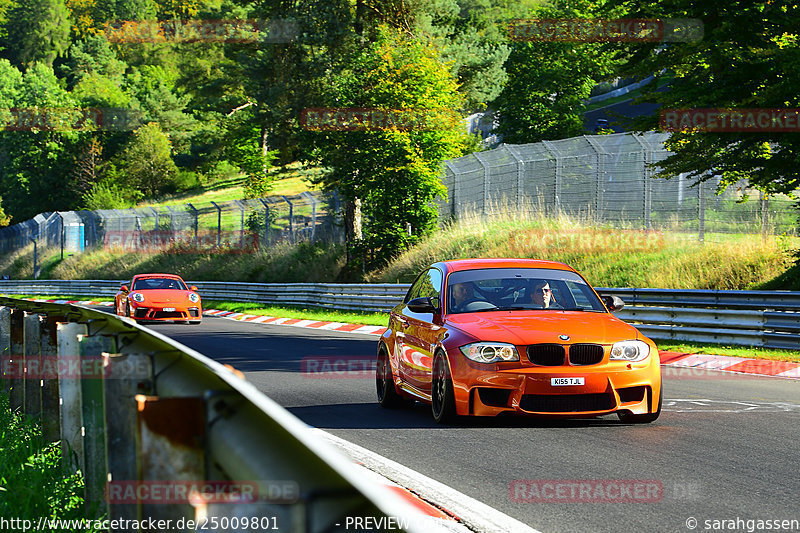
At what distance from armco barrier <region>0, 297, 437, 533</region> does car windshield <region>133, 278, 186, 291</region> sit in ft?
73.2

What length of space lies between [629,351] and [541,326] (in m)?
0.78

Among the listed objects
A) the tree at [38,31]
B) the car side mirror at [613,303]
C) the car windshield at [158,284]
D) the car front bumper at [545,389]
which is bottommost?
the car windshield at [158,284]

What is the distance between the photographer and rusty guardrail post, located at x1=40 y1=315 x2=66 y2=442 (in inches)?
257

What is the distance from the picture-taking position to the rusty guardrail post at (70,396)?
5105 millimetres

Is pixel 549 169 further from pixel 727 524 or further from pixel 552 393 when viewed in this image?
pixel 727 524

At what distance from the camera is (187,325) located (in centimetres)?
2597

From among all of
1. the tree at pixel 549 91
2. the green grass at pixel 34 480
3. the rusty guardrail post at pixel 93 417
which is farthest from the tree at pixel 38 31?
the rusty guardrail post at pixel 93 417

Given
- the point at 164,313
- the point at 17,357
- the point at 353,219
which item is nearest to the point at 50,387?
the point at 17,357

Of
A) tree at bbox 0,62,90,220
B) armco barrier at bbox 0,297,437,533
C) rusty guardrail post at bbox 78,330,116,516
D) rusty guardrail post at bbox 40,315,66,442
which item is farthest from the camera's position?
tree at bbox 0,62,90,220

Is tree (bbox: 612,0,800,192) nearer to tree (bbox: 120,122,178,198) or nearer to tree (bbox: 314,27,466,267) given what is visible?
tree (bbox: 314,27,466,267)

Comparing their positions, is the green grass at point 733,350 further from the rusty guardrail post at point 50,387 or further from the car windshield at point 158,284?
the car windshield at point 158,284

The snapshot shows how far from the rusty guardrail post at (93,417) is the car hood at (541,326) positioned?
4.49m

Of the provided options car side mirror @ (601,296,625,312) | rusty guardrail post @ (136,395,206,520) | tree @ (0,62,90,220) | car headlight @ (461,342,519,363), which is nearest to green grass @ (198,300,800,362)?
car side mirror @ (601,296,625,312)

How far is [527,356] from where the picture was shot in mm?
8555
